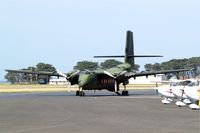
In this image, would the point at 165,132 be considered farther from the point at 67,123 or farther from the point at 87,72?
the point at 87,72

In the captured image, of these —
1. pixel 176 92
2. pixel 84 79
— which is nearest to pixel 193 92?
pixel 176 92

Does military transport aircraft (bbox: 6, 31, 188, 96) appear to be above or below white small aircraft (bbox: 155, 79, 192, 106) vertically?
above

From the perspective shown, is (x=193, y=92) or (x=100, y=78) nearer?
(x=193, y=92)

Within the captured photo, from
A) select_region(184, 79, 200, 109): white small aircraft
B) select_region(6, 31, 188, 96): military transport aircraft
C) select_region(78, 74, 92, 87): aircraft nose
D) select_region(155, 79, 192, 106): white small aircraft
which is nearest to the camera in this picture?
select_region(184, 79, 200, 109): white small aircraft

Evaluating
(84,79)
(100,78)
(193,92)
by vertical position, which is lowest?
(193,92)

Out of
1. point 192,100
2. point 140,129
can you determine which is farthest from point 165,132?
point 192,100

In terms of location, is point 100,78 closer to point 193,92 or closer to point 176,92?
point 176,92

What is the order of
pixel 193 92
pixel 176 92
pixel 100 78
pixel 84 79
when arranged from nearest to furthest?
1. pixel 193 92
2. pixel 176 92
3. pixel 84 79
4. pixel 100 78

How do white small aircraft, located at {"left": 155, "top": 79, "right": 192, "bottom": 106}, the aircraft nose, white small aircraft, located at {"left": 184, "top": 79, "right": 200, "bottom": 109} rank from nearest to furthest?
white small aircraft, located at {"left": 184, "top": 79, "right": 200, "bottom": 109} < white small aircraft, located at {"left": 155, "top": 79, "right": 192, "bottom": 106} < the aircraft nose

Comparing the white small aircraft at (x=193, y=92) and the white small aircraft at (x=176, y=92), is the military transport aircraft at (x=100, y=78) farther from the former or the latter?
the white small aircraft at (x=193, y=92)

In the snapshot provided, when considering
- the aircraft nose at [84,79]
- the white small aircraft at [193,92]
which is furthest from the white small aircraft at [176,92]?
the aircraft nose at [84,79]

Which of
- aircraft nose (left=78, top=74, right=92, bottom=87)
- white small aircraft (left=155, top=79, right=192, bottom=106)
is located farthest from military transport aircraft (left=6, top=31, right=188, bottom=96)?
white small aircraft (left=155, top=79, right=192, bottom=106)

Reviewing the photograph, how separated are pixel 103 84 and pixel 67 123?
37.2 metres

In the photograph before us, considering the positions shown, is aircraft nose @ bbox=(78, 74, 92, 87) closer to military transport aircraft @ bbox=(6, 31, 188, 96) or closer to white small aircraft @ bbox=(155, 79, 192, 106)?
military transport aircraft @ bbox=(6, 31, 188, 96)
